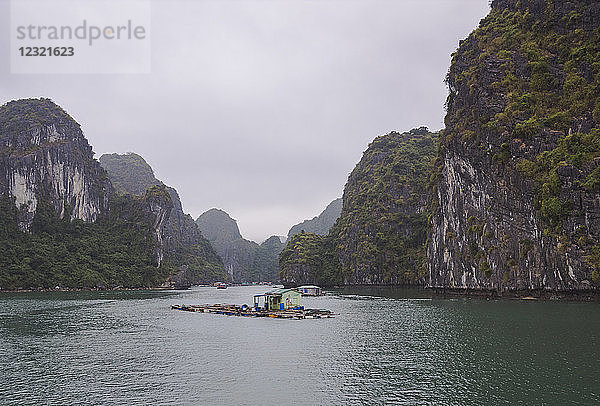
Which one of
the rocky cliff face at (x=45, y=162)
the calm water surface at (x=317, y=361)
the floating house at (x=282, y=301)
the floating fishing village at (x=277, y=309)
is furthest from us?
the rocky cliff face at (x=45, y=162)

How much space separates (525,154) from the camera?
67.2m

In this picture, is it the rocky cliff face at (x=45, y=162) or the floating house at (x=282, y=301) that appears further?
the rocky cliff face at (x=45, y=162)

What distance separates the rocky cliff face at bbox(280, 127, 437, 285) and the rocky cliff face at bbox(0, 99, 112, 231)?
81.9m

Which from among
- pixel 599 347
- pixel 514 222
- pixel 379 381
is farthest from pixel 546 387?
pixel 514 222

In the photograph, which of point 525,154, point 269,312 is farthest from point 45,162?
point 525,154

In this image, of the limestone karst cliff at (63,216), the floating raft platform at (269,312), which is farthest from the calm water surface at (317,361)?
the limestone karst cliff at (63,216)

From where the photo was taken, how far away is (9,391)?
22953 mm

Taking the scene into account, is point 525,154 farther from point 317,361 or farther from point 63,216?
point 63,216

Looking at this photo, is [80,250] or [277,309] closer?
[277,309]

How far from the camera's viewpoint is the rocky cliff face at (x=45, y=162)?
15338 centimetres

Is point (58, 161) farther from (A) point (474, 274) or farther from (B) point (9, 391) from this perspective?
(B) point (9, 391)

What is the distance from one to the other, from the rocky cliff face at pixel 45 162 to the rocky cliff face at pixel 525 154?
135784mm

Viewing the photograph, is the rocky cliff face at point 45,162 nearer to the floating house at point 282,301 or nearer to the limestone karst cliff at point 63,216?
the limestone karst cliff at point 63,216

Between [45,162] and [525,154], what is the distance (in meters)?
156
